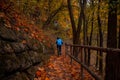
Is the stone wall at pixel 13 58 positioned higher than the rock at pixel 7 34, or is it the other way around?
the rock at pixel 7 34

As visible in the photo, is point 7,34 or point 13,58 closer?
point 13,58

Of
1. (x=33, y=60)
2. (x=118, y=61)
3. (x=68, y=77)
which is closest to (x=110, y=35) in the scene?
(x=68, y=77)

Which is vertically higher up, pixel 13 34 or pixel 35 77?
pixel 13 34

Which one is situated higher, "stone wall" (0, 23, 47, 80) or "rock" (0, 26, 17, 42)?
→ "rock" (0, 26, 17, 42)

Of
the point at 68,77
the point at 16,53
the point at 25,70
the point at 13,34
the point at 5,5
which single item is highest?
the point at 5,5

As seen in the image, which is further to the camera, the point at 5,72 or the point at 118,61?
the point at 5,72

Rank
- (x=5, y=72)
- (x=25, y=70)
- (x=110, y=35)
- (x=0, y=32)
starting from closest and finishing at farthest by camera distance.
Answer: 1. (x=5, y=72)
2. (x=0, y=32)
3. (x=25, y=70)
4. (x=110, y=35)

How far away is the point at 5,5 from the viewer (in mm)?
11820

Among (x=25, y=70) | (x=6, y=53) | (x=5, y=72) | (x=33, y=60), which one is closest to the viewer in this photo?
(x=5, y=72)

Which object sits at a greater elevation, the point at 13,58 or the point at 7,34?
the point at 7,34

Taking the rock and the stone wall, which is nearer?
the stone wall

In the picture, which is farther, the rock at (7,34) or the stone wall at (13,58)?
the rock at (7,34)

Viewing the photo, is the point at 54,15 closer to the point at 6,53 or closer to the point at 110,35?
the point at 110,35

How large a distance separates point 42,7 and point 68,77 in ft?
70.1
